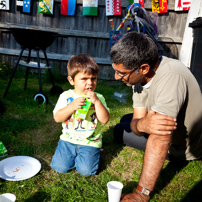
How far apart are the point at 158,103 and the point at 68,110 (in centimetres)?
80

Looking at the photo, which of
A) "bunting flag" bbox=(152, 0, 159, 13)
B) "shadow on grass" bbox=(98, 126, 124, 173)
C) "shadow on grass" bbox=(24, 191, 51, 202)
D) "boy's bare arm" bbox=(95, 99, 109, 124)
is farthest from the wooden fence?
"shadow on grass" bbox=(24, 191, 51, 202)

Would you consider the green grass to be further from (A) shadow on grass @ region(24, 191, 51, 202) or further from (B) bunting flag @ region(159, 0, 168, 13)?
(B) bunting flag @ region(159, 0, 168, 13)

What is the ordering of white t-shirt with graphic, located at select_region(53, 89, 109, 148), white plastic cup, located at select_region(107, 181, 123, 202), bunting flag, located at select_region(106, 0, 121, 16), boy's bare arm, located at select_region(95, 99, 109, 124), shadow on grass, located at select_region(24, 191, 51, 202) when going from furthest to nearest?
bunting flag, located at select_region(106, 0, 121, 16)
white t-shirt with graphic, located at select_region(53, 89, 109, 148)
boy's bare arm, located at select_region(95, 99, 109, 124)
shadow on grass, located at select_region(24, 191, 51, 202)
white plastic cup, located at select_region(107, 181, 123, 202)

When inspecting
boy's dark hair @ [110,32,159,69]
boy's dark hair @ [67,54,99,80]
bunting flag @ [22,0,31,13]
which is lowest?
boy's dark hair @ [67,54,99,80]

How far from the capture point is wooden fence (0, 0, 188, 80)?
4.93 m

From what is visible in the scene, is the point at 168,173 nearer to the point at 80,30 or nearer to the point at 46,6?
the point at 80,30

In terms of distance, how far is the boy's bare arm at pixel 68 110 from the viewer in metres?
1.66

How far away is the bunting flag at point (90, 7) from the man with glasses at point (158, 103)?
372 centimetres

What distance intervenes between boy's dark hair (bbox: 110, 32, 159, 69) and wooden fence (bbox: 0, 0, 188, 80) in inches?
146

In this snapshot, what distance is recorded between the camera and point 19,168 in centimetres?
177

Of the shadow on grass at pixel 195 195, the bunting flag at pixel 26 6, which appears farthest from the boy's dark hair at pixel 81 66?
the bunting flag at pixel 26 6

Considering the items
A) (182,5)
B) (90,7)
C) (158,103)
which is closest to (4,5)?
(90,7)

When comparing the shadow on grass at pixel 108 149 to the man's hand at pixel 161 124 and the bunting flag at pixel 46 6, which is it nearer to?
the man's hand at pixel 161 124

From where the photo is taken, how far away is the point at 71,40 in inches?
207
